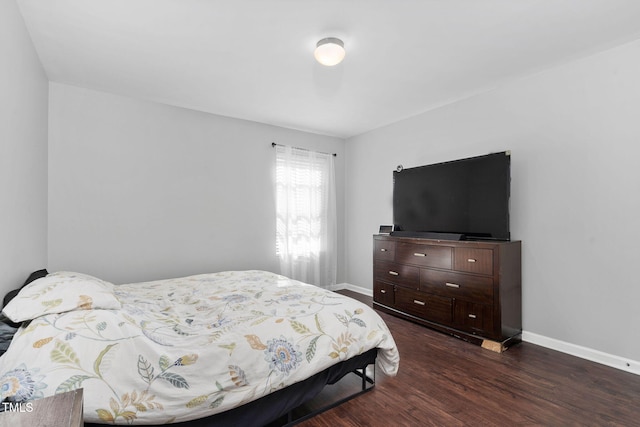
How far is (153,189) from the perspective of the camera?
11.6 feet

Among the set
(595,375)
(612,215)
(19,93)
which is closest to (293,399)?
(595,375)

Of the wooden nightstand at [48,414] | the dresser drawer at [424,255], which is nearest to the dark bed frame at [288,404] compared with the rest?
the wooden nightstand at [48,414]

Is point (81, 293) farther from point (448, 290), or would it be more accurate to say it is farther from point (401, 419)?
point (448, 290)

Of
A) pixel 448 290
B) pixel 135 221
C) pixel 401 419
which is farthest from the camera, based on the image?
pixel 135 221

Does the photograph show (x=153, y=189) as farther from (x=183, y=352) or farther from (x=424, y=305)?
(x=424, y=305)

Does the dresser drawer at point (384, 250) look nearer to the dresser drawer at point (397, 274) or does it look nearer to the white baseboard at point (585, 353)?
the dresser drawer at point (397, 274)

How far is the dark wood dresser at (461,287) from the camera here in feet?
9.28

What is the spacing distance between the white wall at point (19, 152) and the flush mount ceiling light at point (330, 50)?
72.3 inches

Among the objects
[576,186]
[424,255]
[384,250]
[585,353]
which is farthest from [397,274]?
[576,186]

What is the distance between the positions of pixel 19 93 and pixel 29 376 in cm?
188

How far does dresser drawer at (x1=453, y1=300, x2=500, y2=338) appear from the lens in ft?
9.37

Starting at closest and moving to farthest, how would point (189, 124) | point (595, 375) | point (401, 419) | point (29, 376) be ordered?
point (29, 376)
point (401, 419)
point (595, 375)
point (189, 124)

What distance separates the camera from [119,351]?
4.25 ft

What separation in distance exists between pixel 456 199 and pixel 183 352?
116 inches
